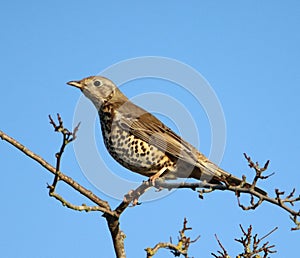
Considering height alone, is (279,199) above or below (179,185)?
below

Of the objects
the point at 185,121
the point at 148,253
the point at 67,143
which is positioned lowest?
the point at 148,253

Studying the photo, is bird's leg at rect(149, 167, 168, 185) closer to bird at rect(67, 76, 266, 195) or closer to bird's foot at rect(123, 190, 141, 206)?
bird at rect(67, 76, 266, 195)

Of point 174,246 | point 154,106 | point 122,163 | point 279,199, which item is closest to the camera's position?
point 279,199

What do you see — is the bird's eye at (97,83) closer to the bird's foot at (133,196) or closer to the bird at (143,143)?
the bird at (143,143)

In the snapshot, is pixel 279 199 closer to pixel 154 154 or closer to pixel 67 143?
pixel 67 143

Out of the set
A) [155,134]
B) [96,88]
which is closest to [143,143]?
[155,134]

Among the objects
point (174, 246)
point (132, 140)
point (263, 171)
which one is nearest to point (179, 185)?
point (174, 246)

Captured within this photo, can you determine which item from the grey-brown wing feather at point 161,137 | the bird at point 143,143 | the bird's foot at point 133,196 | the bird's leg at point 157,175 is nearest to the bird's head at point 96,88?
the bird at point 143,143

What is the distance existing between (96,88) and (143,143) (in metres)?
1.30

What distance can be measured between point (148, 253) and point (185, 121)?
3371mm

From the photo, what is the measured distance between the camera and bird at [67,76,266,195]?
27.3 feet

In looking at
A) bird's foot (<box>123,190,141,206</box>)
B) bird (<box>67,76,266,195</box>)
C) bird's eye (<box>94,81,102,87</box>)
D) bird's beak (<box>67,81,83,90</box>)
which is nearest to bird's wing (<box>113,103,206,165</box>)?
bird (<box>67,76,266,195</box>)

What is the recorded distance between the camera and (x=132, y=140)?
28.1ft

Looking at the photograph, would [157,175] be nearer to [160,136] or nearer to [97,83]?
[160,136]
